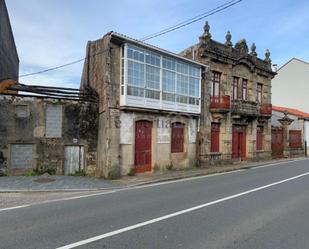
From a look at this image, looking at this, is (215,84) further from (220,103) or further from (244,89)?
(244,89)

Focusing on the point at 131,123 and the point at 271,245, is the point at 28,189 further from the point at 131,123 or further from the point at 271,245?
the point at 271,245

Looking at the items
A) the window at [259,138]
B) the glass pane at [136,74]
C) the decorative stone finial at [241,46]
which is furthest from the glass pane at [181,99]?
the window at [259,138]

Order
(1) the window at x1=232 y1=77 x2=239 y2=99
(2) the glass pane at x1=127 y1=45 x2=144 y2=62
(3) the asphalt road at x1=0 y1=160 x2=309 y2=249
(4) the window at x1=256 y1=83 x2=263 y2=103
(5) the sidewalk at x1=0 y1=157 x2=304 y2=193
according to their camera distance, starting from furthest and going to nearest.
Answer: (4) the window at x1=256 y1=83 x2=263 y2=103 → (1) the window at x1=232 y1=77 x2=239 y2=99 → (2) the glass pane at x1=127 y1=45 x2=144 y2=62 → (5) the sidewalk at x1=0 y1=157 x2=304 y2=193 → (3) the asphalt road at x1=0 y1=160 x2=309 y2=249

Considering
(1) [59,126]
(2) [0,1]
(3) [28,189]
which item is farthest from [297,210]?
(2) [0,1]

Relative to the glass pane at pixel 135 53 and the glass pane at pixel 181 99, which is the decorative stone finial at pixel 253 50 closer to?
the glass pane at pixel 181 99

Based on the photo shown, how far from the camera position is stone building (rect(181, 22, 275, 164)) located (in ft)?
68.5

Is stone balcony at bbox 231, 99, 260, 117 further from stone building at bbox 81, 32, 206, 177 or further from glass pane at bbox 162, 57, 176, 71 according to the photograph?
glass pane at bbox 162, 57, 176, 71

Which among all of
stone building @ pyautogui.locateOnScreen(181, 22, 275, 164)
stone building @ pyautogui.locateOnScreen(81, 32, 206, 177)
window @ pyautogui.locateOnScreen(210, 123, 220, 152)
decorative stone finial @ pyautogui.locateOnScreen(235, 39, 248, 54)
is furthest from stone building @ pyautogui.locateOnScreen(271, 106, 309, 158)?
stone building @ pyautogui.locateOnScreen(81, 32, 206, 177)

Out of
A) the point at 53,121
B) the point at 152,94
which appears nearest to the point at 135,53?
the point at 152,94

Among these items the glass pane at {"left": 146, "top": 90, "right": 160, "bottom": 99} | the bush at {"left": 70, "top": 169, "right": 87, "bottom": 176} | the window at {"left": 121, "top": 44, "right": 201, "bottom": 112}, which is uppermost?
the window at {"left": 121, "top": 44, "right": 201, "bottom": 112}

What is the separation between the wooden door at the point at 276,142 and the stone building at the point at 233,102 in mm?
1241

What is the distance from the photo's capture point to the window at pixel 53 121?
15155mm

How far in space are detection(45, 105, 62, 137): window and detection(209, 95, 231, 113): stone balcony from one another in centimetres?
987

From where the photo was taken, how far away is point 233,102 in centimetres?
2266
